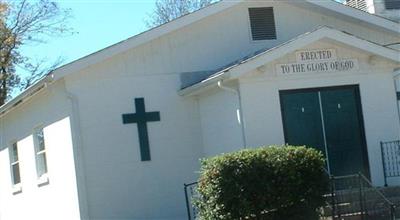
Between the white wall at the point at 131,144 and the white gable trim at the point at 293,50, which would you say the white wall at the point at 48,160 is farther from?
the white gable trim at the point at 293,50

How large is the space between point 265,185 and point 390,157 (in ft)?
16.3

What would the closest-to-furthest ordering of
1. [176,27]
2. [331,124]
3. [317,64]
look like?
[317,64], [331,124], [176,27]

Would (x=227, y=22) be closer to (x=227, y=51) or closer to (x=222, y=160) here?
(x=227, y=51)

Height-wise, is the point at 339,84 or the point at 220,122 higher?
the point at 339,84

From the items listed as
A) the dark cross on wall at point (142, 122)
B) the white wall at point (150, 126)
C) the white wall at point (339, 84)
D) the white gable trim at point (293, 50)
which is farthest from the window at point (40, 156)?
the white wall at point (339, 84)

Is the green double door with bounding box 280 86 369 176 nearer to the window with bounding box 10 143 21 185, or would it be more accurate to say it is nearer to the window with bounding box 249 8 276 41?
the window with bounding box 249 8 276 41

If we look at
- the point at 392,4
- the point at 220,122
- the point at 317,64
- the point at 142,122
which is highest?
the point at 392,4

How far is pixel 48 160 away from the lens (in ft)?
58.5

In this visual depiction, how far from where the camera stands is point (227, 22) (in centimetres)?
1747

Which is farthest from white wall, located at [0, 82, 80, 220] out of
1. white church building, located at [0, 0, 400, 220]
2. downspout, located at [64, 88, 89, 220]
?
downspout, located at [64, 88, 89, 220]

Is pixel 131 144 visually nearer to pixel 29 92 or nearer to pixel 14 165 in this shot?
pixel 29 92

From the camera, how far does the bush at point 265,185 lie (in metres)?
12.0

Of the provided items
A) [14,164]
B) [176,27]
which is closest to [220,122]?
[176,27]

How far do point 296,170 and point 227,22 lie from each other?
6142 millimetres
